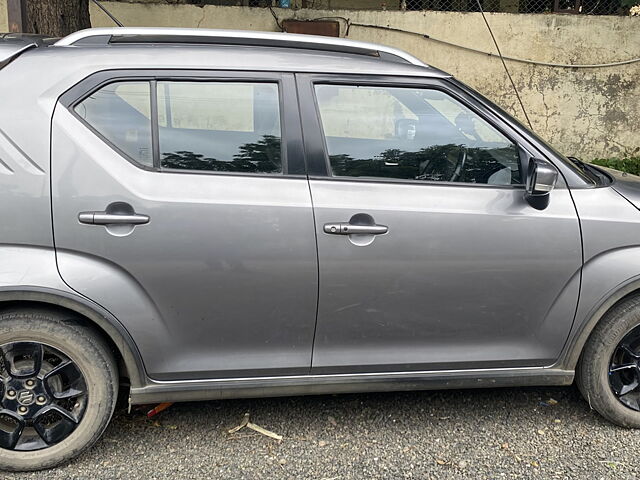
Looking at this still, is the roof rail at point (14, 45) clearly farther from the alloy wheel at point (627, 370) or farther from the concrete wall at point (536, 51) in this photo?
the concrete wall at point (536, 51)

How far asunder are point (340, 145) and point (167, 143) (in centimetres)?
78

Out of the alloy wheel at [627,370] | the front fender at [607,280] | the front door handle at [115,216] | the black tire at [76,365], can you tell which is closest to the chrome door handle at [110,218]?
the front door handle at [115,216]

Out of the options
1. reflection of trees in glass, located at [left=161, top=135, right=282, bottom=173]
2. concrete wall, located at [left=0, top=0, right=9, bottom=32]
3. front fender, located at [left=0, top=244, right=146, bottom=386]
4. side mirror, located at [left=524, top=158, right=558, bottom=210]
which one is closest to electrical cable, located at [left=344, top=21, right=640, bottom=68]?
concrete wall, located at [left=0, top=0, right=9, bottom=32]

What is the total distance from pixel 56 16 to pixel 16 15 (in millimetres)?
1128

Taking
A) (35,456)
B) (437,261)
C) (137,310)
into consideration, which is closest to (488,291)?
(437,261)

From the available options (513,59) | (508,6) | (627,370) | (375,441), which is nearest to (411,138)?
(375,441)

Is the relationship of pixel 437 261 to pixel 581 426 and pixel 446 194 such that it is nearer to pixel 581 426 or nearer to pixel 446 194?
pixel 446 194

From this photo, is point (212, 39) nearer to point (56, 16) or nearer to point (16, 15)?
point (16, 15)

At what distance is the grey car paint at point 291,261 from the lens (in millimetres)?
2377

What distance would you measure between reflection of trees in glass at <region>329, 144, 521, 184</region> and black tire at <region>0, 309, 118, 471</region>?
1404 mm

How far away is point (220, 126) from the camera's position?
260cm

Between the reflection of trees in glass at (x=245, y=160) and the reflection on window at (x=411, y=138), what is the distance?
26cm

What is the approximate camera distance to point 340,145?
2.64 m

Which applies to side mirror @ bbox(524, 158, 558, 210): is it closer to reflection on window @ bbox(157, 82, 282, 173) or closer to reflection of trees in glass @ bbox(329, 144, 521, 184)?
reflection of trees in glass @ bbox(329, 144, 521, 184)
